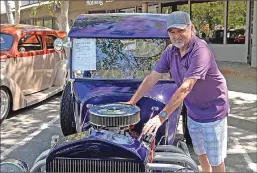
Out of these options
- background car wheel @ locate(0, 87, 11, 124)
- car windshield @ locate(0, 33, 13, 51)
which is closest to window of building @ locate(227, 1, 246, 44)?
car windshield @ locate(0, 33, 13, 51)

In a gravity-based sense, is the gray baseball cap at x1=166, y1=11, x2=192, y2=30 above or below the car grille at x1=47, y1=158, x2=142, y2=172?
above

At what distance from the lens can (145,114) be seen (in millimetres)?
3654

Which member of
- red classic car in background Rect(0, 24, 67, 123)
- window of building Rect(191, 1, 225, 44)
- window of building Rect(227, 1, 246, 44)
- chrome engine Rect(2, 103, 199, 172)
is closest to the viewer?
chrome engine Rect(2, 103, 199, 172)

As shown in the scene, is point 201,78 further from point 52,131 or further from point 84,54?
point 52,131

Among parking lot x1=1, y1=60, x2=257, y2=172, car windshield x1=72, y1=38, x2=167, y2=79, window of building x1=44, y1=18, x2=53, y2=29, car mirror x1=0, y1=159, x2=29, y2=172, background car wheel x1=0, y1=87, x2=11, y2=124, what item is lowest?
parking lot x1=1, y1=60, x2=257, y2=172

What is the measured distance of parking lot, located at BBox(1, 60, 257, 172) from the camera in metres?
5.07

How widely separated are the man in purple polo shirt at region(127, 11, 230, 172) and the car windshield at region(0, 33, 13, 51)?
513cm

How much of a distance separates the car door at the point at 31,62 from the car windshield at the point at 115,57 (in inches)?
151

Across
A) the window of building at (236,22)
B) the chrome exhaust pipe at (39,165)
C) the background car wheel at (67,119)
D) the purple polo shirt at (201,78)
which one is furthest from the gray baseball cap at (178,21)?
the window of building at (236,22)

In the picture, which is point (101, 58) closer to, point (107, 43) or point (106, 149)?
point (107, 43)

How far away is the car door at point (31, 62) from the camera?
26.0ft

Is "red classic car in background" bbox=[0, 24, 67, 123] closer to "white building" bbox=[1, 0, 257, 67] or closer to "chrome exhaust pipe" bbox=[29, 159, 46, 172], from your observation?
"chrome exhaust pipe" bbox=[29, 159, 46, 172]

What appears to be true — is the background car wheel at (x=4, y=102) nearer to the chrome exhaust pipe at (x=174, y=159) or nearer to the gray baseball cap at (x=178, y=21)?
the chrome exhaust pipe at (x=174, y=159)

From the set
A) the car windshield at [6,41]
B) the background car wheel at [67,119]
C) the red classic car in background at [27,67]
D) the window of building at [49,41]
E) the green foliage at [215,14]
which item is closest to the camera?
the background car wheel at [67,119]
